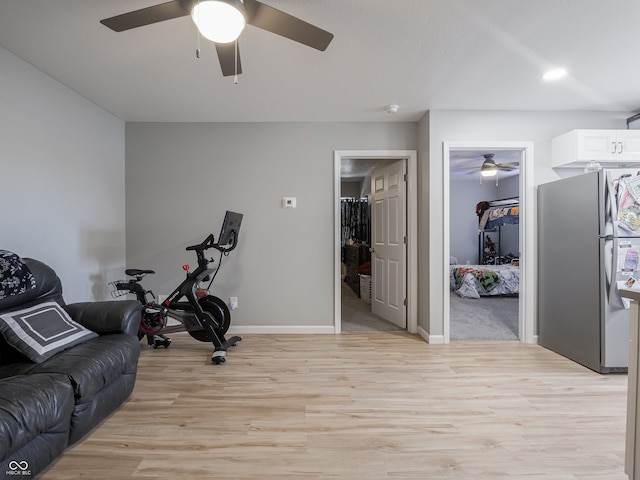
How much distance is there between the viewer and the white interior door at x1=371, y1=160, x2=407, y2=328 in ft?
12.2

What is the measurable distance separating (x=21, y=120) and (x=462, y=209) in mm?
8070

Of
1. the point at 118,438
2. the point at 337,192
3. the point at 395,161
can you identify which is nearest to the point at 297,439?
the point at 118,438

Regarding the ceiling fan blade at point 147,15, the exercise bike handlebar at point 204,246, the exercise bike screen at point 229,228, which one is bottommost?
the exercise bike handlebar at point 204,246

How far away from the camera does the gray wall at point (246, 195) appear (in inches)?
141

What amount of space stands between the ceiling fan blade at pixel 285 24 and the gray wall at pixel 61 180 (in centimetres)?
212

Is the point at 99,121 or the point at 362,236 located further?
the point at 362,236

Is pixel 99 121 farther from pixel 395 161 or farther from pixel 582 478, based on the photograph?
pixel 582 478

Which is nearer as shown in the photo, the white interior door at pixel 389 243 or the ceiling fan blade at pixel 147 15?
the ceiling fan blade at pixel 147 15

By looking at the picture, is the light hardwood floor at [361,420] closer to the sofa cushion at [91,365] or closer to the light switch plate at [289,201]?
the sofa cushion at [91,365]

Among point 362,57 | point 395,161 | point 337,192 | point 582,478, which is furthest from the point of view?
point 395,161

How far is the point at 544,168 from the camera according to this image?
326 centimetres

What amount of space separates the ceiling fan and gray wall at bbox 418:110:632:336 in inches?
80.9

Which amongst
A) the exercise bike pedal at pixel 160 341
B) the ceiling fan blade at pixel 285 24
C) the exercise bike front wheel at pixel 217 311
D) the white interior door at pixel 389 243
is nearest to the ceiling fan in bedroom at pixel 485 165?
the white interior door at pixel 389 243

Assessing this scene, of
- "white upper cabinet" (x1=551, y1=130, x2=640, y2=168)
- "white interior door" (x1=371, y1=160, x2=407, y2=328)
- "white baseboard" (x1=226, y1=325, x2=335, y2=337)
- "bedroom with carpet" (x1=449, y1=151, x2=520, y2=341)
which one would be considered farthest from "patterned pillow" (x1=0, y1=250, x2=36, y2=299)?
"white upper cabinet" (x1=551, y1=130, x2=640, y2=168)
